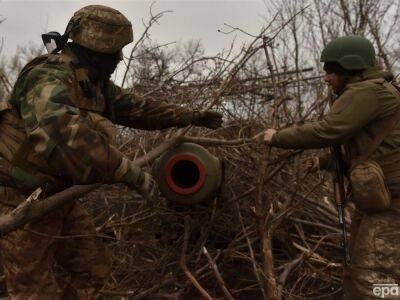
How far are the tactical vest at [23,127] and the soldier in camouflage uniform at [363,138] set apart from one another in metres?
1.14

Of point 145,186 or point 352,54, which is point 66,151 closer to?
point 145,186

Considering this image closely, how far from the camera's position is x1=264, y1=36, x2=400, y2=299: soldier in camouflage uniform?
3098mm

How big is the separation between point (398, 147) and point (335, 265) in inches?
48.2

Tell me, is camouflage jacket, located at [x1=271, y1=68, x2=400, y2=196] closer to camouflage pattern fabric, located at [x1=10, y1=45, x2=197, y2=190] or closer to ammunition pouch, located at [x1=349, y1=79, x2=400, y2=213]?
ammunition pouch, located at [x1=349, y1=79, x2=400, y2=213]

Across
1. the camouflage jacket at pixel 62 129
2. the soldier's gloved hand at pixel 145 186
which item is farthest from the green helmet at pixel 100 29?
the soldier's gloved hand at pixel 145 186

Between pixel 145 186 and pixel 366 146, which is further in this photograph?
pixel 366 146

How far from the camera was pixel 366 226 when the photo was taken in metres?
3.17

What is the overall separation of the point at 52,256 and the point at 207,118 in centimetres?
148

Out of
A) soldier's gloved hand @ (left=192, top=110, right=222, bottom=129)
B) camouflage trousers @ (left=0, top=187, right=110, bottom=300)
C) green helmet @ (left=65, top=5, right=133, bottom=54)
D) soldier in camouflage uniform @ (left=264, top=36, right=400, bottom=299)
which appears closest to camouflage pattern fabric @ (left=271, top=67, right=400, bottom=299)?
soldier in camouflage uniform @ (left=264, top=36, right=400, bottom=299)

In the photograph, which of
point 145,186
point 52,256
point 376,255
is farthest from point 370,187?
point 52,256

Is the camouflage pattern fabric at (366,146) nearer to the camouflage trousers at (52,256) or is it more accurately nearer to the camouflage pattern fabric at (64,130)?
the camouflage pattern fabric at (64,130)

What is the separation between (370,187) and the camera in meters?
3.07

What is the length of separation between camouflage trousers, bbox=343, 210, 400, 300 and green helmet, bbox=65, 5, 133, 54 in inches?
71.9

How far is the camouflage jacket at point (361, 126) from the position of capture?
311 cm
